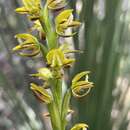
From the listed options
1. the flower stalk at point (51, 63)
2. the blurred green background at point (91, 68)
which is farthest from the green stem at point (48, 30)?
the blurred green background at point (91, 68)

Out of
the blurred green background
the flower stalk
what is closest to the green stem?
the flower stalk

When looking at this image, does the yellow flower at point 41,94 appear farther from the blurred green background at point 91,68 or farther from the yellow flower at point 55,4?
the blurred green background at point 91,68

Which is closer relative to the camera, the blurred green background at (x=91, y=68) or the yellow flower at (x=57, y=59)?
the yellow flower at (x=57, y=59)

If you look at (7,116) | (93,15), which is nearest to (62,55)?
(93,15)

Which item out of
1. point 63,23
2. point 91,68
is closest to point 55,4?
point 63,23

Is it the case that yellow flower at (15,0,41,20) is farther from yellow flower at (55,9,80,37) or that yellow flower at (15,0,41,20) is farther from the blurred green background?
the blurred green background

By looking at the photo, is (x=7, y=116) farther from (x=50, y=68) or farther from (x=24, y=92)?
(x=50, y=68)

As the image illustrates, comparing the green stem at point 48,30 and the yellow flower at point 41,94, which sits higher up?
the green stem at point 48,30
